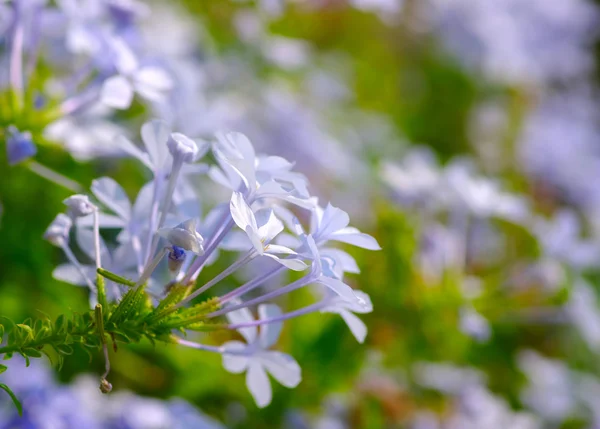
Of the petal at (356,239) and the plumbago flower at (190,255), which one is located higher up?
the petal at (356,239)

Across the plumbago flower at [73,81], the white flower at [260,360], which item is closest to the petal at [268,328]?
the white flower at [260,360]

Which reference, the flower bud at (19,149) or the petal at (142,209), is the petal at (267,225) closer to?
the petal at (142,209)

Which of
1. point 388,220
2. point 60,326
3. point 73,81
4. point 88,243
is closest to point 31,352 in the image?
point 60,326

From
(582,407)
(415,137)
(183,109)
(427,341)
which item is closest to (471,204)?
(427,341)

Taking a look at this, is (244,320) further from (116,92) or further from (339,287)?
(116,92)

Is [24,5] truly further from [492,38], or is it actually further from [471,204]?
[492,38]

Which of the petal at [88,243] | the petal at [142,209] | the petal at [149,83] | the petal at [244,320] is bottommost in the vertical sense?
the petal at [88,243]
